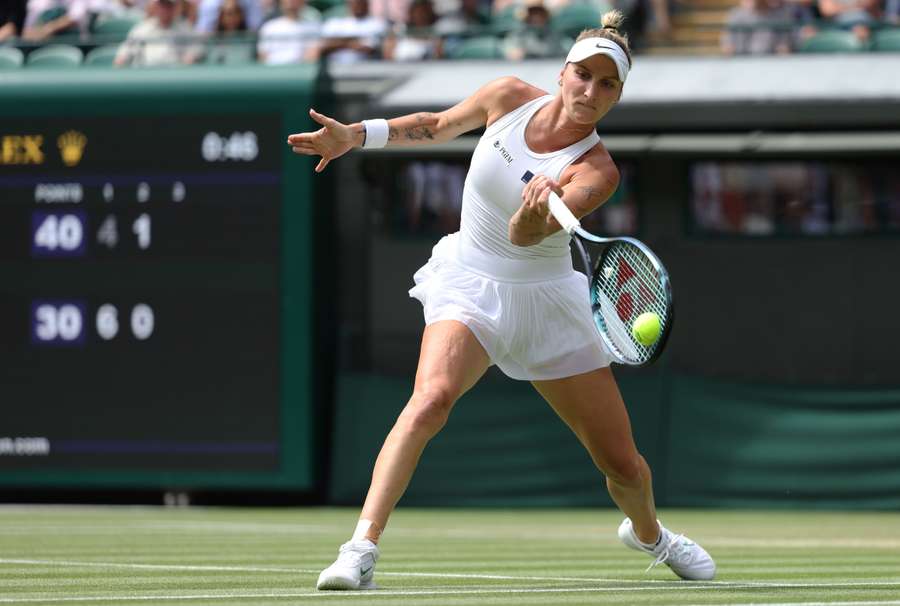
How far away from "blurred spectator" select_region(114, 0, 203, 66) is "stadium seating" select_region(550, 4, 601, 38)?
330cm

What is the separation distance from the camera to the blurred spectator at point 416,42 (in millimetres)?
16109

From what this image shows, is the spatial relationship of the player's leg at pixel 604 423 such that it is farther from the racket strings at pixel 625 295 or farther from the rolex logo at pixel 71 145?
the rolex logo at pixel 71 145

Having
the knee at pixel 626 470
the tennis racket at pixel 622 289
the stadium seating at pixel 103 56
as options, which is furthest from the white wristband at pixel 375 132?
the stadium seating at pixel 103 56

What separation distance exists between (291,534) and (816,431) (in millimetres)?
5643

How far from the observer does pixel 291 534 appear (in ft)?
37.4

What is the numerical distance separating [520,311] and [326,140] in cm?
96

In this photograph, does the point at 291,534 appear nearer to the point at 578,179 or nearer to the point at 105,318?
the point at 105,318

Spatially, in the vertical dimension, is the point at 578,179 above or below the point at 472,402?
above

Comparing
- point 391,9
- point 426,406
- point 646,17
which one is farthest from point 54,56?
point 426,406

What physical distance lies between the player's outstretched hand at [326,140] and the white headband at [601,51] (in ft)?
2.92

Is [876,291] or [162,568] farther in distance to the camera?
[876,291]

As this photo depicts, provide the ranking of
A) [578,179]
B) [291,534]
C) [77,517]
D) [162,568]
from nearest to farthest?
1. [578,179]
2. [162,568]
3. [291,534]
4. [77,517]

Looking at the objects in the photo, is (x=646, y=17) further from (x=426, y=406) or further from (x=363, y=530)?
(x=363, y=530)

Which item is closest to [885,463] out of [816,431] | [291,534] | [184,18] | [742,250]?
[816,431]
